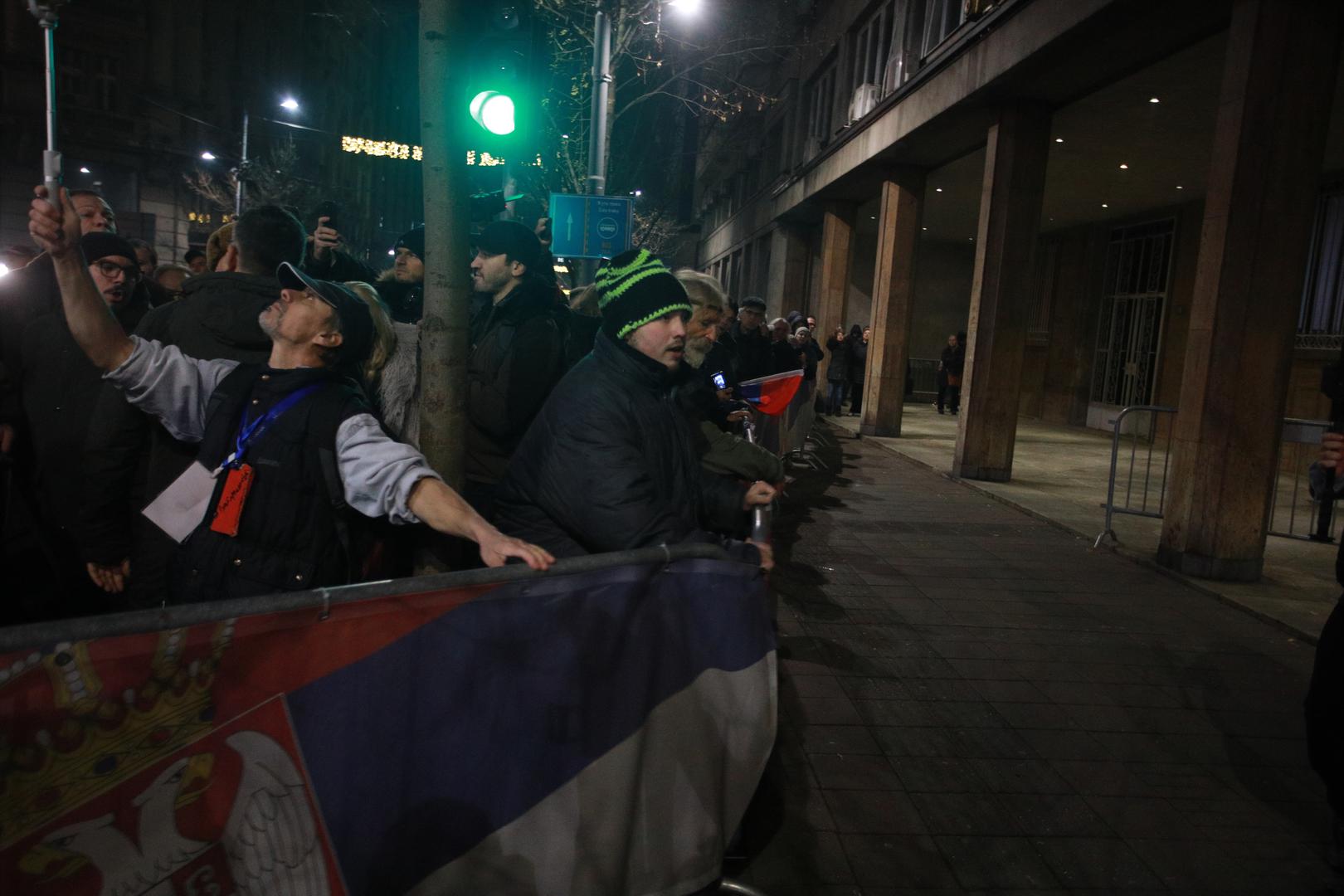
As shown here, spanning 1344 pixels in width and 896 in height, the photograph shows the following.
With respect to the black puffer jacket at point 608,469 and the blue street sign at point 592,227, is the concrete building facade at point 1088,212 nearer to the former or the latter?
the blue street sign at point 592,227

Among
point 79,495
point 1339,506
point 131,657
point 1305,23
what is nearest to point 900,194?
point 1339,506

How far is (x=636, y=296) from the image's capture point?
3.27 m

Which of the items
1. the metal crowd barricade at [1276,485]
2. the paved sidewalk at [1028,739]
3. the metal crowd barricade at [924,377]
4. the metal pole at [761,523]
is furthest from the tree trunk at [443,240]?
the metal crowd barricade at [924,377]

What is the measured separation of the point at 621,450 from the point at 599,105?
10.4 meters

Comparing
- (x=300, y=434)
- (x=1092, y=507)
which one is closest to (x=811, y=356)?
(x=1092, y=507)

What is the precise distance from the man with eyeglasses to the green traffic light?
1844 mm

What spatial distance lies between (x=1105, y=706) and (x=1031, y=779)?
114 cm

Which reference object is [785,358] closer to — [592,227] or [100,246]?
[592,227]

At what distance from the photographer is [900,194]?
18359 millimetres

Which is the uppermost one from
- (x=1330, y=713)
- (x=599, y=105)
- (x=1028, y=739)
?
(x=599, y=105)

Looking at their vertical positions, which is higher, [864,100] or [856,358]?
[864,100]

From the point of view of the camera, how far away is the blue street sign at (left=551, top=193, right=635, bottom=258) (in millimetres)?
11133

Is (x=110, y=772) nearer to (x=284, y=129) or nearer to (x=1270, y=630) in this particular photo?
(x=1270, y=630)

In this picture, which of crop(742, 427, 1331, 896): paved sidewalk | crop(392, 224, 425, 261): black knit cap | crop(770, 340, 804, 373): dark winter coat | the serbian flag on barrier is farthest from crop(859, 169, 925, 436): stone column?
the serbian flag on barrier
